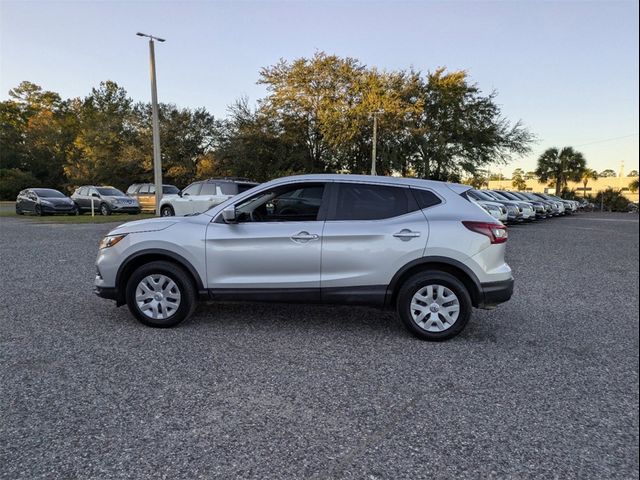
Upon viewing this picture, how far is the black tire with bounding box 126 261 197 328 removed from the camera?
15.8 ft

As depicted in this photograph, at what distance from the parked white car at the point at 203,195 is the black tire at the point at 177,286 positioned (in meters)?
10.3

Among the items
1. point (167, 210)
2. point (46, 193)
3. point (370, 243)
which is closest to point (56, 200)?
point (46, 193)

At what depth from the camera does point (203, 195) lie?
16.5 metres

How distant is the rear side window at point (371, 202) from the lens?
15.4 feet

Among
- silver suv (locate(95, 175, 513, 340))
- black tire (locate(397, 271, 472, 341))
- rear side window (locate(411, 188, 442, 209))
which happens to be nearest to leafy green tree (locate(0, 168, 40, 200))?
silver suv (locate(95, 175, 513, 340))

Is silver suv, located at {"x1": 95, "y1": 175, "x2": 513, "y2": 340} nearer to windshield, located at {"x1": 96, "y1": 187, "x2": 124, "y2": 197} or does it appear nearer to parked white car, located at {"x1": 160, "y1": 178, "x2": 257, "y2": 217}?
parked white car, located at {"x1": 160, "y1": 178, "x2": 257, "y2": 217}

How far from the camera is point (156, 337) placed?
4629mm

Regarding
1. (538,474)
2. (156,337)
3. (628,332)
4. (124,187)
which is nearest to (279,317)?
(156,337)

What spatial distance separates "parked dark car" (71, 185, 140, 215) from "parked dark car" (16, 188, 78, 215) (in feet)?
2.29

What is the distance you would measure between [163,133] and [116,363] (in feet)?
130

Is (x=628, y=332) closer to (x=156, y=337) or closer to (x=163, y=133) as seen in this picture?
(x=156, y=337)

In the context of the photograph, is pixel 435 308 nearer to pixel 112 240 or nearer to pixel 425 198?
pixel 425 198

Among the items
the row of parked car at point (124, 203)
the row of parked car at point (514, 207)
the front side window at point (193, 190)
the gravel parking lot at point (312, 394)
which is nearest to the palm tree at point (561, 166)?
the row of parked car at point (514, 207)

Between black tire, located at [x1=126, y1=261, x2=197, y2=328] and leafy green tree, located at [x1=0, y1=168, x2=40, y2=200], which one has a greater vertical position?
leafy green tree, located at [x1=0, y1=168, x2=40, y2=200]
